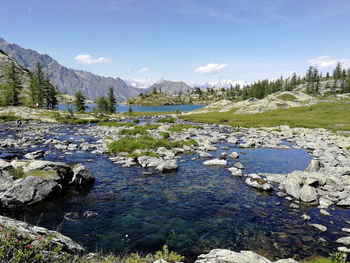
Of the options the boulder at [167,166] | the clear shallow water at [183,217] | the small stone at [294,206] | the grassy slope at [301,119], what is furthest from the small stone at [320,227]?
the grassy slope at [301,119]

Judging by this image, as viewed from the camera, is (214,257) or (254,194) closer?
(214,257)

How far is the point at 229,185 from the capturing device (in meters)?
21.0

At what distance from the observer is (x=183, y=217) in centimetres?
1488

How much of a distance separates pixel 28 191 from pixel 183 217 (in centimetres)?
1241

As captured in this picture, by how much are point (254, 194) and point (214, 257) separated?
12174 millimetres

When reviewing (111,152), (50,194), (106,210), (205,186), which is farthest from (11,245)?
(111,152)

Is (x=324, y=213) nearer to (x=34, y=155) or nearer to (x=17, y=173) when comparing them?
(x=17, y=173)

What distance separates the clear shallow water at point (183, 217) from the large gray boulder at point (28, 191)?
94cm

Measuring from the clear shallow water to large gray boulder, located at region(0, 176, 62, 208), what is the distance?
3.09 feet

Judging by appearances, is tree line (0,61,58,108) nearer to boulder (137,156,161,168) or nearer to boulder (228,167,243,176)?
boulder (137,156,161,168)

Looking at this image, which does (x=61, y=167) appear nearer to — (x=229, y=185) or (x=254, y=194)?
(x=229, y=185)

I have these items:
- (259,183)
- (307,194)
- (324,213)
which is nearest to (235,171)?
(259,183)

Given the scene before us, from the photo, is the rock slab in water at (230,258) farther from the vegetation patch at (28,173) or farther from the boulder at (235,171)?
the vegetation patch at (28,173)

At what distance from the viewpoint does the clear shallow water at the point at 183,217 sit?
1179 centimetres
